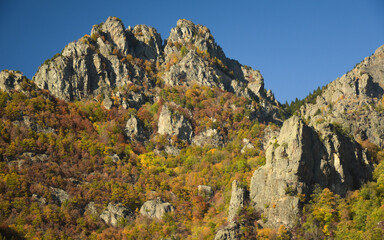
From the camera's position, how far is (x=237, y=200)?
269ft

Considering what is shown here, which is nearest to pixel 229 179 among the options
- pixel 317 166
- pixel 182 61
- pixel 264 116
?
pixel 317 166

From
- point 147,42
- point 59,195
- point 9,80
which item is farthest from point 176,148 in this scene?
point 147,42

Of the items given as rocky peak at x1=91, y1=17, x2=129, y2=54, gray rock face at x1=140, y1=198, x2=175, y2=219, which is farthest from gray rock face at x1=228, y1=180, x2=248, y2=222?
rocky peak at x1=91, y1=17, x2=129, y2=54

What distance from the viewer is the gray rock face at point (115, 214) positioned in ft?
301

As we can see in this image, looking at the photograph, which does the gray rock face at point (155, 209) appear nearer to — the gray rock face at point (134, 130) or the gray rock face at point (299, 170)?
the gray rock face at point (299, 170)

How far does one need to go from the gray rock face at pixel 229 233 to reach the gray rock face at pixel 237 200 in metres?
4.57

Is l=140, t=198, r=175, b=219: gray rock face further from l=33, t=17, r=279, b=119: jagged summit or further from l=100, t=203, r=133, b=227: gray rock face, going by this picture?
l=33, t=17, r=279, b=119: jagged summit

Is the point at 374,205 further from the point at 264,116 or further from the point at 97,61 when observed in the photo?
the point at 97,61

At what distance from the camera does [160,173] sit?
110562 millimetres

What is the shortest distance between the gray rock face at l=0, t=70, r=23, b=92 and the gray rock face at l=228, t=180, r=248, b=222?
7960 cm

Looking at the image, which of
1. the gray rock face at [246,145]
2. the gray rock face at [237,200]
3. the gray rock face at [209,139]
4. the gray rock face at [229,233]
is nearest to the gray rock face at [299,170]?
the gray rock face at [237,200]

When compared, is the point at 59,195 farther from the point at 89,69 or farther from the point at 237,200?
the point at 89,69

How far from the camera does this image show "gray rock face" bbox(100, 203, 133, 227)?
91750mm

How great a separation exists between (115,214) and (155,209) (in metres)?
9.60
